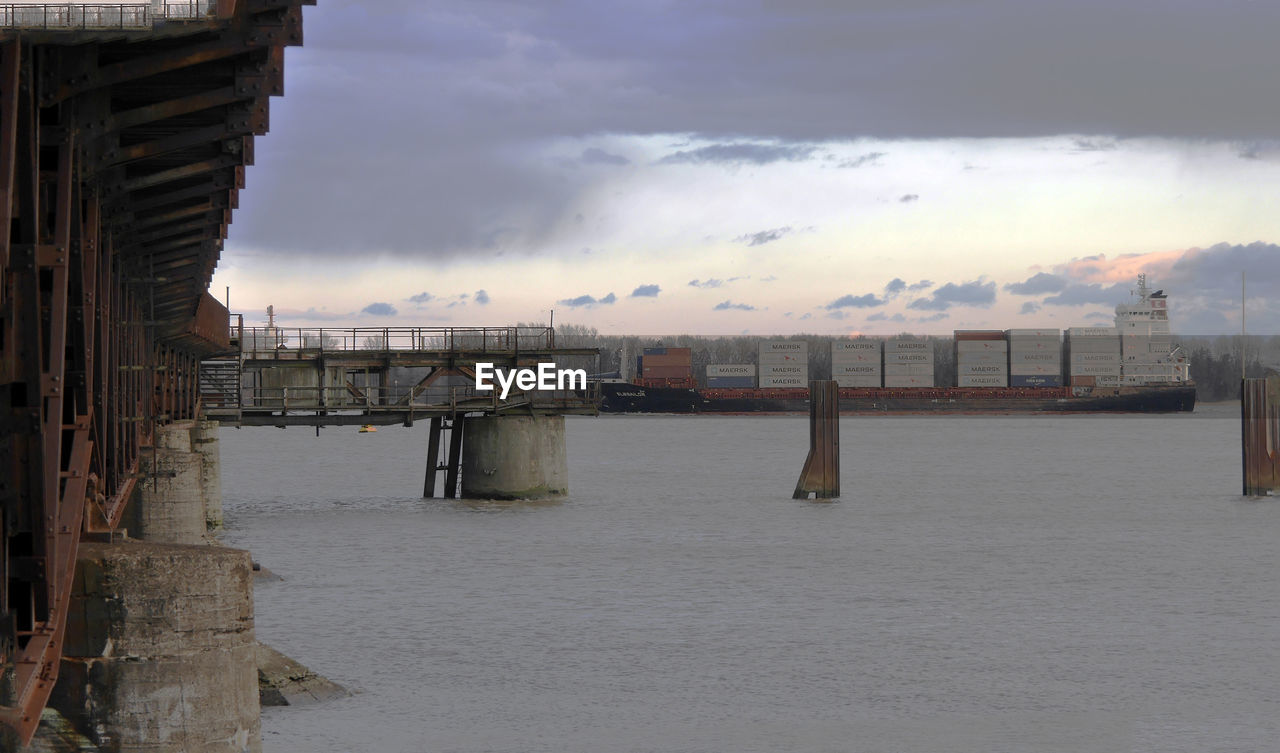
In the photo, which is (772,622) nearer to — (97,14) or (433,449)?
(97,14)

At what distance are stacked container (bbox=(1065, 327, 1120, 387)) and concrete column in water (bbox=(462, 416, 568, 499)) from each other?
140985mm

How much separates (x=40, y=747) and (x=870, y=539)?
45.4m

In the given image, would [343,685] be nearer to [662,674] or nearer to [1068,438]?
[662,674]

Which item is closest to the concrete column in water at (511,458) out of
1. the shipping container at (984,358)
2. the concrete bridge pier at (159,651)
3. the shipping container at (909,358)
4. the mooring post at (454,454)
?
the mooring post at (454,454)

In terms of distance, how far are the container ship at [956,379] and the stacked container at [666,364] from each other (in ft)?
0.42

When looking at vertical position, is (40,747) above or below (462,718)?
above

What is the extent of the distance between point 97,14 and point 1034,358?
183462mm

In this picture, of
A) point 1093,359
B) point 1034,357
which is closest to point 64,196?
point 1034,357

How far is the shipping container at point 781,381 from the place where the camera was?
18738 cm

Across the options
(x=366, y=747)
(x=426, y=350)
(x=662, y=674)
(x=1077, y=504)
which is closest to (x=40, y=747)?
(x=366, y=747)

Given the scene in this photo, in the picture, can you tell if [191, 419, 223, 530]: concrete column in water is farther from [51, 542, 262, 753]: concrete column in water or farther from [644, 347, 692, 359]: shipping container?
[644, 347, 692, 359]: shipping container

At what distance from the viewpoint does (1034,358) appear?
612 feet

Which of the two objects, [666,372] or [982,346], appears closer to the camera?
[666,372]

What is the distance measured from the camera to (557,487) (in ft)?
194
